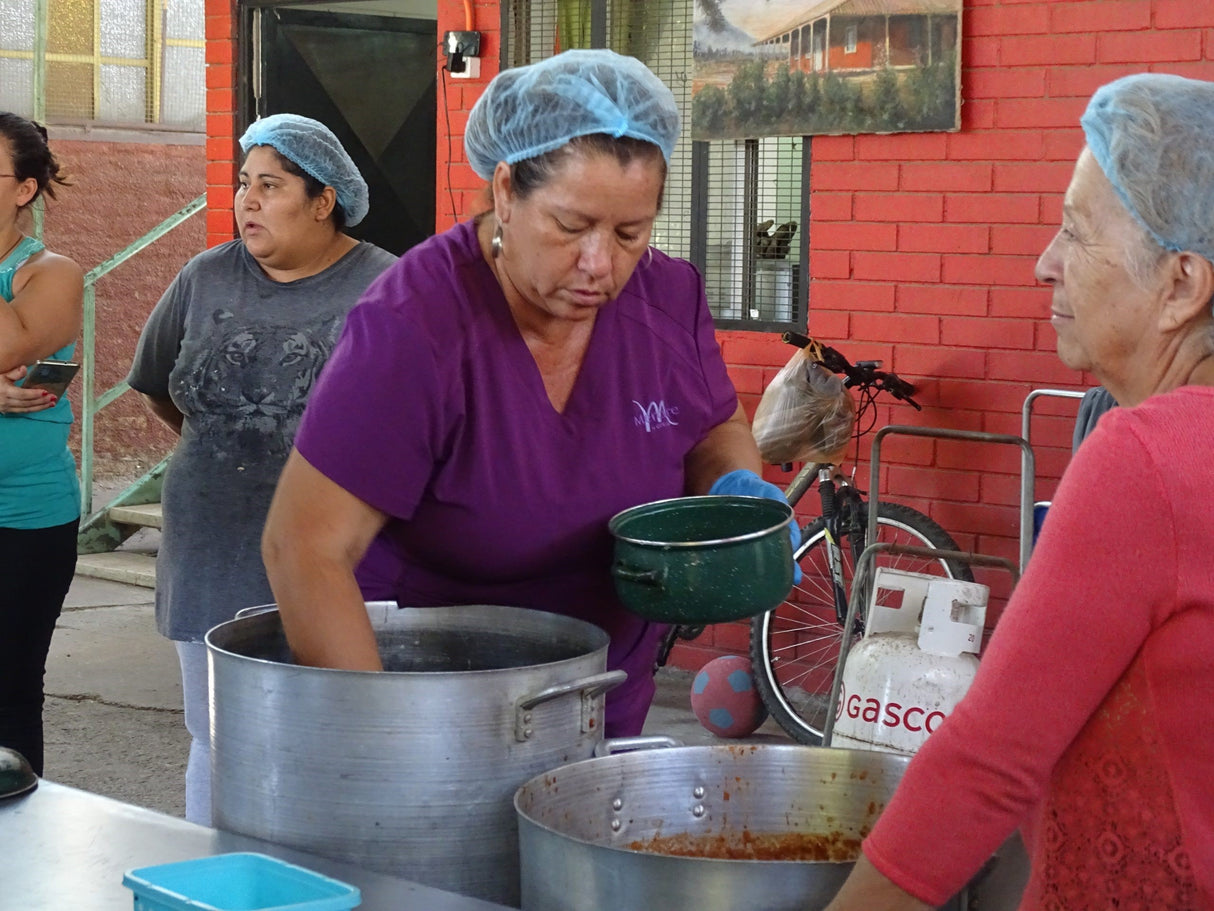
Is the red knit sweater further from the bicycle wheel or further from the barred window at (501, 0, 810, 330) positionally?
the barred window at (501, 0, 810, 330)

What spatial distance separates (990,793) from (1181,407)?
0.37 metres

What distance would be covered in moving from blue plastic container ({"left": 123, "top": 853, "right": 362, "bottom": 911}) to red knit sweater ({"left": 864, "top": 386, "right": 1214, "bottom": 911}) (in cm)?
51

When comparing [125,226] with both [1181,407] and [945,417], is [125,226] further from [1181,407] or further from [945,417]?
[1181,407]

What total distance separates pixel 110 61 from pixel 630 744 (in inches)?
342

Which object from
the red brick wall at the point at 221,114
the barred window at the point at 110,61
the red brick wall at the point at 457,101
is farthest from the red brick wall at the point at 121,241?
the red brick wall at the point at 457,101

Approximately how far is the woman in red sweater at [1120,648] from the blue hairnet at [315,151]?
2.48 meters

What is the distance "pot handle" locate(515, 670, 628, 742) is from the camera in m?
1.65

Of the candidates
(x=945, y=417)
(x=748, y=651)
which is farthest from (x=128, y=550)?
(x=945, y=417)

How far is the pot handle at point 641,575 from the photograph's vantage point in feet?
6.38

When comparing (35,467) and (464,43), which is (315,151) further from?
(464,43)

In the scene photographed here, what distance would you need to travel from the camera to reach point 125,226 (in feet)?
30.5

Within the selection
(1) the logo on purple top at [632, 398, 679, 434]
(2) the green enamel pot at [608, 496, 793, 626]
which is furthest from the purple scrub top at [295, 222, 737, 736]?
(2) the green enamel pot at [608, 496, 793, 626]

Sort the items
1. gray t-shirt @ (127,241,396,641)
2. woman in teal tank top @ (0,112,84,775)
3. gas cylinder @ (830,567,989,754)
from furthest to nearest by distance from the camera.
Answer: gas cylinder @ (830,567,989,754) < woman in teal tank top @ (0,112,84,775) < gray t-shirt @ (127,241,396,641)

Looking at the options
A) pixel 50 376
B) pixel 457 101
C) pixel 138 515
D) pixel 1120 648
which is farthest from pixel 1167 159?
pixel 138 515
